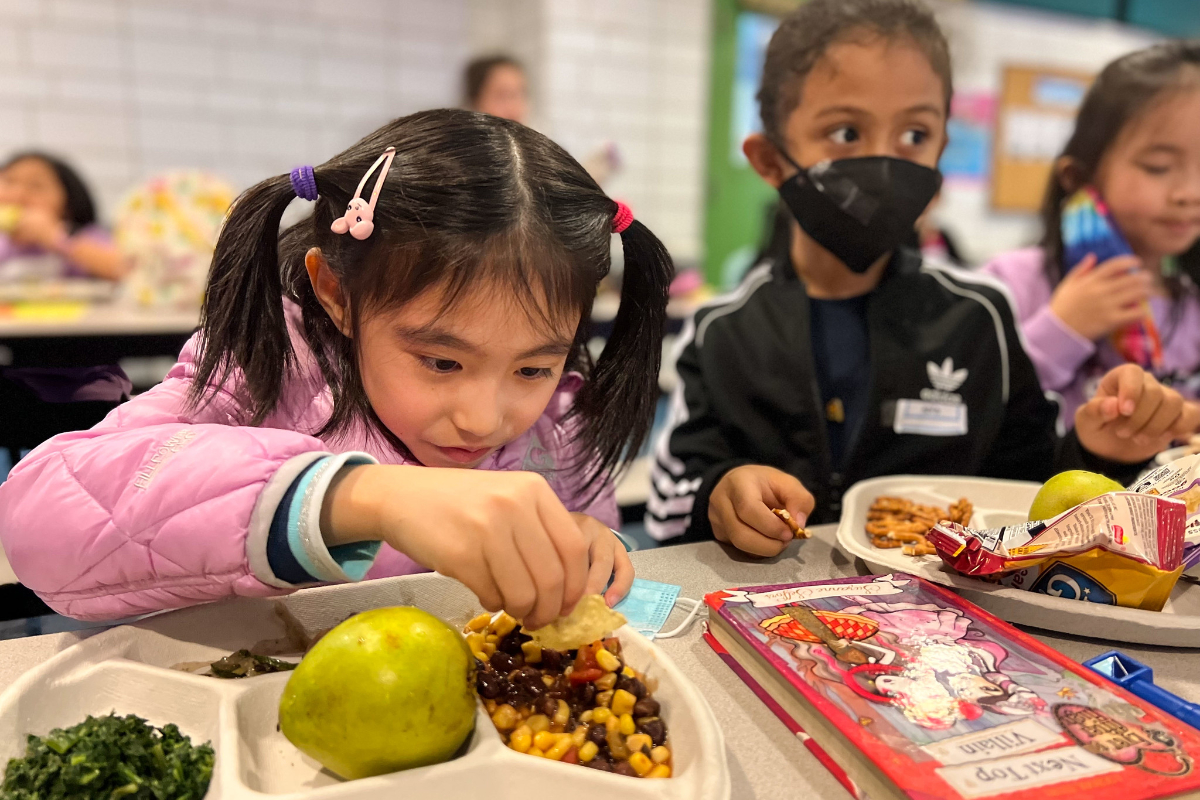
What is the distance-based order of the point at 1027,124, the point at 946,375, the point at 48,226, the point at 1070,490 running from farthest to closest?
the point at 1027,124 < the point at 48,226 < the point at 946,375 < the point at 1070,490

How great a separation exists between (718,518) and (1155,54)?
157cm

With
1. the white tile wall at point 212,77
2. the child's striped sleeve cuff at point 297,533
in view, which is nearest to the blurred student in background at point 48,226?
the white tile wall at point 212,77

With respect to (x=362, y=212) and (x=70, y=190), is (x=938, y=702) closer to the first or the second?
(x=362, y=212)

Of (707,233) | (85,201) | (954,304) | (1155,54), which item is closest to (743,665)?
(954,304)

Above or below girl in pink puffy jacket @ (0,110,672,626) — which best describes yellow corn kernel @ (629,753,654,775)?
below

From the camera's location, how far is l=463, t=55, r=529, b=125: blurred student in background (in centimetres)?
382

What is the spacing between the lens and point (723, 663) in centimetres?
82

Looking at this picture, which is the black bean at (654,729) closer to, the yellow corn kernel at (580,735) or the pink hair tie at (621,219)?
the yellow corn kernel at (580,735)

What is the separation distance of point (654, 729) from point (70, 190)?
434 cm

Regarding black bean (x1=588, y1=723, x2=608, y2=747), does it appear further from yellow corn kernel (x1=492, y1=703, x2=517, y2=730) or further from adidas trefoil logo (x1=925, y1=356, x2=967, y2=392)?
adidas trefoil logo (x1=925, y1=356, x2=967, y2=392)

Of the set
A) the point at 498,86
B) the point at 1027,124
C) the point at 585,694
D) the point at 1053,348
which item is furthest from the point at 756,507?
the point at 1027,124

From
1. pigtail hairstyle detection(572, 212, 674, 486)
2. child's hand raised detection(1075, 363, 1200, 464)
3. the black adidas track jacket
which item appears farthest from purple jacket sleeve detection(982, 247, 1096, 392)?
pigtail hairstyle detection(572, 212, 674, 486)

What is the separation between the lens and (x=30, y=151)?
3.90 meters

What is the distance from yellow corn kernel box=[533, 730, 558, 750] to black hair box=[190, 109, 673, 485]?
45 cm
